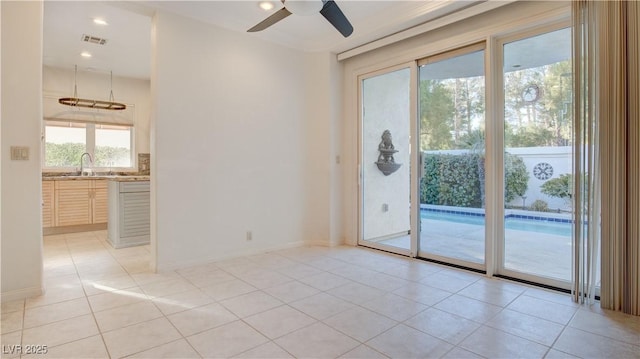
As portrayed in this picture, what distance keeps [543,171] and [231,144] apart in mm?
3263

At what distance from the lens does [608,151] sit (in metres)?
2.41

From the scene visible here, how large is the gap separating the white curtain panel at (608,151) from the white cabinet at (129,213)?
4870 mm

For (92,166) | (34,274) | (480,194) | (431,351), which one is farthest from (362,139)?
(92,166)

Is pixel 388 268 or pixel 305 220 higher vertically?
pixel 305 220

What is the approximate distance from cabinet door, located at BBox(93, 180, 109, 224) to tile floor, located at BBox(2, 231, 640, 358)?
7.62 ft

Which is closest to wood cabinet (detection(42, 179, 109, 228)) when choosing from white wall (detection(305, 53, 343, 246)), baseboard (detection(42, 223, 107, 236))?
baseboard (detection(42, 223, 107, 236))

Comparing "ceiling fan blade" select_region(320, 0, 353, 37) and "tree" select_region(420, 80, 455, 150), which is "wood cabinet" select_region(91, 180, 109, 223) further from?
"tree" select_region(420, 80, 455, 150)

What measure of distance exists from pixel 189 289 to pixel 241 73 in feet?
8.27

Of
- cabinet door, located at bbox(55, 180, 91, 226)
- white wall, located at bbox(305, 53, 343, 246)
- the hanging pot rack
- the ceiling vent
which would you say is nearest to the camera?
the ceiling vent

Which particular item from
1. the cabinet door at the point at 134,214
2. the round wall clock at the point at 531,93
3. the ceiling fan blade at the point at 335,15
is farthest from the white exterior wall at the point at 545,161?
the cabinet door at the point at 134,214

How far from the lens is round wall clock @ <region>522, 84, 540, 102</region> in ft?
9.90

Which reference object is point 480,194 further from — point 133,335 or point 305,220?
point 133,335

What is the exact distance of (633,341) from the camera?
6.50ft

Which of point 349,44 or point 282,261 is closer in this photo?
point 282,261
